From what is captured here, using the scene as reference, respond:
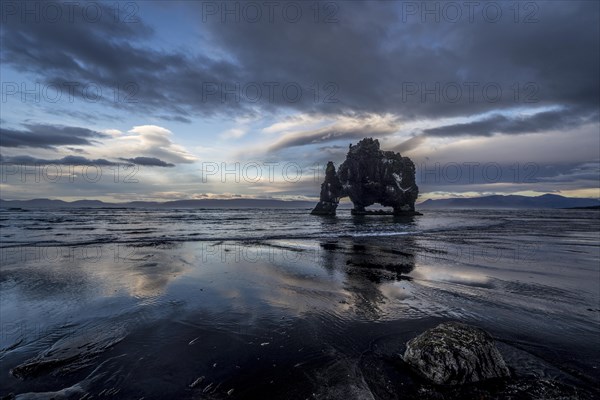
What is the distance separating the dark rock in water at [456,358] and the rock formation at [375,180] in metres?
85.4

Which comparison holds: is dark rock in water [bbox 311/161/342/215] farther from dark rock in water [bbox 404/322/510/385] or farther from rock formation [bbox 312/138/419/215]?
dark rock in water [bbox 404/322/510/385]

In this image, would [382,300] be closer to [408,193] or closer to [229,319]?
[229,319]

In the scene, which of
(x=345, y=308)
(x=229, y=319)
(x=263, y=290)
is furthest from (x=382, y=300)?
(x=229, y=319)

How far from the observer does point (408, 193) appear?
87750 millimetres

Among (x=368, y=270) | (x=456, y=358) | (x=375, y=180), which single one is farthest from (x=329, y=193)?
(x=456, y=358)

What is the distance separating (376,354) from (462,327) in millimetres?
1622

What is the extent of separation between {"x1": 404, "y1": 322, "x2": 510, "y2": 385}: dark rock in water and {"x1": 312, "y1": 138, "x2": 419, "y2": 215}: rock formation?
280 feet

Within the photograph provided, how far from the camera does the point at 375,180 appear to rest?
87.6 m

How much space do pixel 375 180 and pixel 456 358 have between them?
8637cm

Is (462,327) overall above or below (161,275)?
above

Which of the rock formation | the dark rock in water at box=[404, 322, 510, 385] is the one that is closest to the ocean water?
the dark rock in water at box=[404, 322, 510, 385]

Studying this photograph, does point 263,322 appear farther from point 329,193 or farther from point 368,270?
point 329,193

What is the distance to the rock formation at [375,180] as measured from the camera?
3430 inches

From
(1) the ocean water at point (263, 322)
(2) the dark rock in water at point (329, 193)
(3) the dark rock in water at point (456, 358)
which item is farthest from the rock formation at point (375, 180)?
(3) the dark rock in water at point (456, 358)
